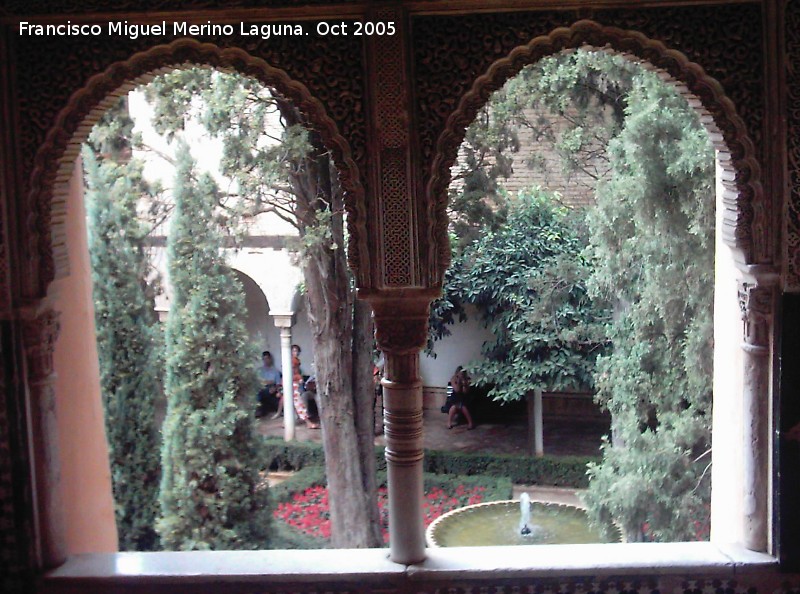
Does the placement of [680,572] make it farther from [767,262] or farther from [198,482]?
[198,482]

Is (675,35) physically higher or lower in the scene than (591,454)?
higher

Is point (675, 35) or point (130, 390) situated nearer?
point (675, 35)

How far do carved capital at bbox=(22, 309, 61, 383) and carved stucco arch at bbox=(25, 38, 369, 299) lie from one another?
5.2 inches

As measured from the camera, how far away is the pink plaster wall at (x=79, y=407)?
4039mm

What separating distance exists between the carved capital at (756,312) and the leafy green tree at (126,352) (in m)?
4.97

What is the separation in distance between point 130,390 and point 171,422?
456 mm

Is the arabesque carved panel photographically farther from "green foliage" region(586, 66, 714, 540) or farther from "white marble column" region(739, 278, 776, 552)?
"green foliage" region(586, 66, 714, 540)

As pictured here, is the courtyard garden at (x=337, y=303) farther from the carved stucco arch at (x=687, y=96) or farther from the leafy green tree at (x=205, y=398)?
the carved stucco arch at (x=687, y=96)

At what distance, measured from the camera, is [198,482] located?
690cm

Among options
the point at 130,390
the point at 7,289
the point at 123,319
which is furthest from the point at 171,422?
the point at 7,289

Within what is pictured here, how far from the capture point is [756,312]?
352cm

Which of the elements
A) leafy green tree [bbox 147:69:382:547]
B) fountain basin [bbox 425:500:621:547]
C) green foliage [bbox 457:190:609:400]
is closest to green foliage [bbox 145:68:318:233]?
leafy green tree [bbox 147:69:382:547]

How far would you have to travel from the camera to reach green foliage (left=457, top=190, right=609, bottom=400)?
27.2 ft

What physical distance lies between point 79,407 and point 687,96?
3.01 m
